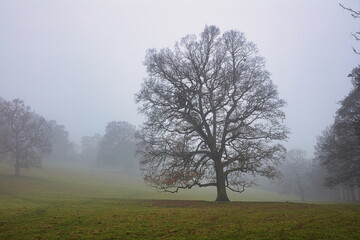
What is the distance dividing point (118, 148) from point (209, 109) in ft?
227

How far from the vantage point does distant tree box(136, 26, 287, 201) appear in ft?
78.0

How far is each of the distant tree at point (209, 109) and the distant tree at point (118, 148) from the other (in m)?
65.6

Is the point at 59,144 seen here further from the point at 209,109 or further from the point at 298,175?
the point at 209,109

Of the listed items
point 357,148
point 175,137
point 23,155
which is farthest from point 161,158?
point 23,155

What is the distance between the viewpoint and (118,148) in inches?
3509

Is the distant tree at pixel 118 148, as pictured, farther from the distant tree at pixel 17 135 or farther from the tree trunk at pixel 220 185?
the tree trunk at pixel 220 185

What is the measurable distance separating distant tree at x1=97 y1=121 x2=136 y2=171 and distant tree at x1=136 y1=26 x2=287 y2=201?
65.6 meters

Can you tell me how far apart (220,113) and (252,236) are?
17.1 metres

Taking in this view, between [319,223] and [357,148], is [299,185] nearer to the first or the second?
Answer: [357,148]

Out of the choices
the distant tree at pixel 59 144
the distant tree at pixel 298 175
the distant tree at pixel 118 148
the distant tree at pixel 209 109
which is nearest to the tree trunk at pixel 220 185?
the distant tree at pixel 209 109

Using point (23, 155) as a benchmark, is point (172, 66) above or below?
above

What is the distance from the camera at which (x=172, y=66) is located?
24.8m

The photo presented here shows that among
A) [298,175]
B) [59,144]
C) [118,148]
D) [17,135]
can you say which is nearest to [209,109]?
[17,135]

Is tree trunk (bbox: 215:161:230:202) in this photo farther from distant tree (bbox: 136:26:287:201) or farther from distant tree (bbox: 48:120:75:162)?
distant tree (bbox: 48:120:75:162)
